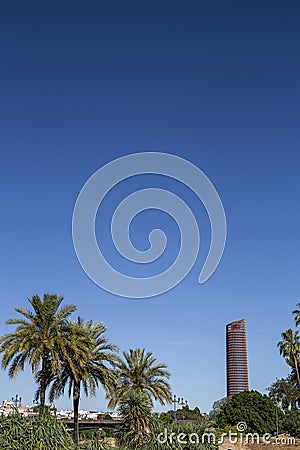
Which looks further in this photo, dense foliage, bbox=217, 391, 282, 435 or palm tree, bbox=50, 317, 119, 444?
dense foliage, bbox=217, 391, 282, 435

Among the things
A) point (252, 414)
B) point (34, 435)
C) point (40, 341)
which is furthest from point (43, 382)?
point (252, 414)

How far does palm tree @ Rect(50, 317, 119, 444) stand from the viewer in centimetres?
2966

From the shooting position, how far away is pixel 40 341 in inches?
1129

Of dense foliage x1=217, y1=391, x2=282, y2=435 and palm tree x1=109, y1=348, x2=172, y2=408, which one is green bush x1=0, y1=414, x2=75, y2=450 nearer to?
palm tree x1=109, y1=348, x2=172, y2=408

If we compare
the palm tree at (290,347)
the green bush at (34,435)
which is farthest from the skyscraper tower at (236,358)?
the green bush at (34,435)

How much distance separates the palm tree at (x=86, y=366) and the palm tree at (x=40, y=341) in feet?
2.10

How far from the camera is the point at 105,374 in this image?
108 feet

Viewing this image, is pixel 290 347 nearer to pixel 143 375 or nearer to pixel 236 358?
pixel 143 375

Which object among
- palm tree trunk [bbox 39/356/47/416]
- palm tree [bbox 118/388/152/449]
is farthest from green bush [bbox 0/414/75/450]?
palm tree trunk [bbox 39/356/47/416]

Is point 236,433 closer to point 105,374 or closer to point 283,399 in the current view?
point 105,374

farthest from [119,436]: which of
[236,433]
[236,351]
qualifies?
[236,351]

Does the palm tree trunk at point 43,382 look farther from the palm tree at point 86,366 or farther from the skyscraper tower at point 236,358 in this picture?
the skyscraper tower at point 236,358

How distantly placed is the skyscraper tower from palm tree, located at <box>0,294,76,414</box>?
151652 mm

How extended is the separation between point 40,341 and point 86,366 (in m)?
4.38
